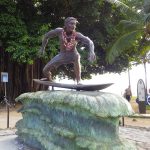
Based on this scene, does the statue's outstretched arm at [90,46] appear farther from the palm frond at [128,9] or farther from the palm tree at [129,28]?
the palm frond at [128,9]

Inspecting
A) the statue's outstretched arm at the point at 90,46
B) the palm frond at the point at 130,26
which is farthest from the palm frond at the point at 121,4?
the statue's outstretched arm at the point at 90,46

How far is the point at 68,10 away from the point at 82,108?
12.9 meters

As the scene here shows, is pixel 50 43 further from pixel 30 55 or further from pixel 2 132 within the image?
pixel 2 132

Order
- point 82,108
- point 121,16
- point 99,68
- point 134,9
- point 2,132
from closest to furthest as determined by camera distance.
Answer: point 82,108, point 2,132, point 134,9, point 121,16, point 99,68

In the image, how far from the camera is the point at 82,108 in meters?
6.88

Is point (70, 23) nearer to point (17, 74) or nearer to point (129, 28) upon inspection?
point (129, 28)

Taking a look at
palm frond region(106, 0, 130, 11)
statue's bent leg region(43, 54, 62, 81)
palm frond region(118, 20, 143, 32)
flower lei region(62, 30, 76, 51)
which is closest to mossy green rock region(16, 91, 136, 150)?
statue's bent leg region(43, 54, 62, 81)

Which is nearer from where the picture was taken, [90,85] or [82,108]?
[82,108]

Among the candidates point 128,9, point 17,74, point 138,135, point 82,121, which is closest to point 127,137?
point 138,135

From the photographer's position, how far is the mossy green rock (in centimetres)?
685

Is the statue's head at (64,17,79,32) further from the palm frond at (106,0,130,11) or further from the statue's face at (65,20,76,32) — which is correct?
the palm frond at (106,0,130,11)

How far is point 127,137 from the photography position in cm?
999

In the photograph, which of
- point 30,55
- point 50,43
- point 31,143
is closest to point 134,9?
point 50,43

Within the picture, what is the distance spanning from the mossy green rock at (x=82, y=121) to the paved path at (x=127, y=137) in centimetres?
76
